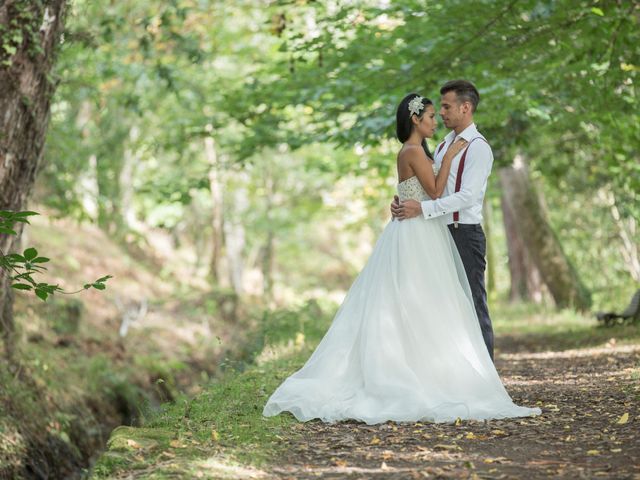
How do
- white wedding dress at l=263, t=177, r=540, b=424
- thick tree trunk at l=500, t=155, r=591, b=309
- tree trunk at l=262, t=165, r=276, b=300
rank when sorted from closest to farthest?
white wedding dress at l=263, t=177, r=540, b=424
thick tree trunk at l=500, t=155, r=591, b=309
tree trunk at l=262, t=165, r=276, b=300

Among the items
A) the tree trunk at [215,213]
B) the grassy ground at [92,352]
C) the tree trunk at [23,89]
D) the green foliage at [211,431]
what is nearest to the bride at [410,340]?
the green foliage at [211,431]

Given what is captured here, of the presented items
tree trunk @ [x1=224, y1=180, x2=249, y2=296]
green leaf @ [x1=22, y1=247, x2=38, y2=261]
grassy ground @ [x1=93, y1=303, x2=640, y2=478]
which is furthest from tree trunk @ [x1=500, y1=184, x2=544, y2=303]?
green leaf @ [x1=22, y1=247, x2=38, y2=261]

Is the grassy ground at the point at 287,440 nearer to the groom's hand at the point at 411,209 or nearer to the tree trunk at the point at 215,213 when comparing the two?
the groom's hand at the point at 411,209

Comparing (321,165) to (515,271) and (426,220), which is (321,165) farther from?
(426,220)

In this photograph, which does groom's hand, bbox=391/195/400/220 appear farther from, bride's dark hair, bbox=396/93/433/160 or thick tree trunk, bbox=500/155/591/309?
thick tree trunk, bbox=500/155/591/309

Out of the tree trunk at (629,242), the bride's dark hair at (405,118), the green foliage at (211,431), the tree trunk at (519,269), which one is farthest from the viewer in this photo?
the tree trunk at (629,242)

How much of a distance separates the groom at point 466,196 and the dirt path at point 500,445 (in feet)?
3.59

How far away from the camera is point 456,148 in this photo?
684 centimetres

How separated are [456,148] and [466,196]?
44 centimetres

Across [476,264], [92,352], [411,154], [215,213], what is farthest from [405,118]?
[215,213]

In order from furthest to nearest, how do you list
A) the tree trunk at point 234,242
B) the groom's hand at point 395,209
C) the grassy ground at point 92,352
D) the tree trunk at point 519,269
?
the tree trunk at point 234,242 → the tree trunk at point 519,269 → the grassy ground at point 92,352 → the groom's hand at point 395,209

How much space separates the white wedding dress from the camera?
6055 millimetres

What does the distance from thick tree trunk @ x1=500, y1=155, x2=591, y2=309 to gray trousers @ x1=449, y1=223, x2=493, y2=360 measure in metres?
10.5

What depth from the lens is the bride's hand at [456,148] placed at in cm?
684
